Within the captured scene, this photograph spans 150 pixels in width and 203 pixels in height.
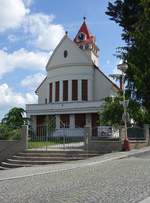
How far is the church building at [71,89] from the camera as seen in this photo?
5919 centimetres

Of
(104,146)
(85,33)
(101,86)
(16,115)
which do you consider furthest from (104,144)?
(85,33)

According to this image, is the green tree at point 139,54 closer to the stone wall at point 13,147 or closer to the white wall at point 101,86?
the stone wall at point 13,147

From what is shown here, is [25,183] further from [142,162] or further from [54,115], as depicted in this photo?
[54,115]

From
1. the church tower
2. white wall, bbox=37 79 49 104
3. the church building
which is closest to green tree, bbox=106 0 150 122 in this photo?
the church building

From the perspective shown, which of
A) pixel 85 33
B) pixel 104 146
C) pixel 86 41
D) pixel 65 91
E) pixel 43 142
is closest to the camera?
pixel 104 146

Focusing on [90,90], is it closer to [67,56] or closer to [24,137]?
[67,56]

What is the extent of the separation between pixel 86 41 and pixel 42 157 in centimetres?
4910

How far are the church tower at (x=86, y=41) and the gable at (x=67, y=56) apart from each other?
20.2 ft

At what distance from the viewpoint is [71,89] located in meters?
62.1

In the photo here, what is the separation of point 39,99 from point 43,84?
2.19 m

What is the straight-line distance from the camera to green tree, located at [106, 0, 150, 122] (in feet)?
116

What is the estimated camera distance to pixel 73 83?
204 ft

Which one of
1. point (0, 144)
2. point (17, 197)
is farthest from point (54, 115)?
point (17, 197)

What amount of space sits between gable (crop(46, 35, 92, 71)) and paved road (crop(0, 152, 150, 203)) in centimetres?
4446
